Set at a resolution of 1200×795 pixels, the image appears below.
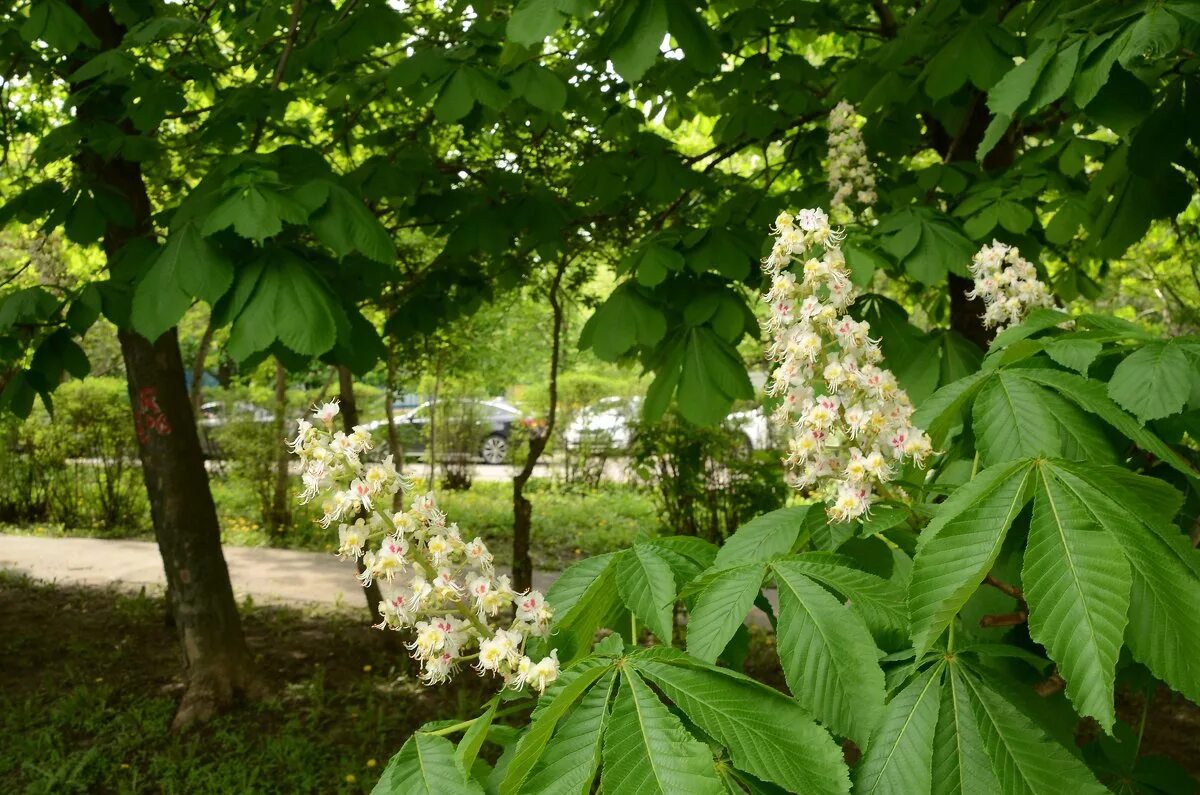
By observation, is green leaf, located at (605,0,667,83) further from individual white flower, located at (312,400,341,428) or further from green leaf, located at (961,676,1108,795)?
green leaf, located at (961,676,1108,795)

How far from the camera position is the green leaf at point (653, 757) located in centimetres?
72

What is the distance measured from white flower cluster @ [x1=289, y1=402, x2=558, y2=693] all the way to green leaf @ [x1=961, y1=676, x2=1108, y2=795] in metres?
0.46

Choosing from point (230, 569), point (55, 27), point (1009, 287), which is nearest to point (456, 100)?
point (55, 27)

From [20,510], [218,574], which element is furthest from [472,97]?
[20,510]

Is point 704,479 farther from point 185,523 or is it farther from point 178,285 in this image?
point 178,285

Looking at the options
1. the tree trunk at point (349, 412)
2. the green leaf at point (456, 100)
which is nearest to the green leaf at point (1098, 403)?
the green leaf at point (456, 100)

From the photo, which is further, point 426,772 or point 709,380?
point 709,380

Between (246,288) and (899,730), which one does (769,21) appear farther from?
(899,730)

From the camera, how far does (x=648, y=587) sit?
38.9 inches

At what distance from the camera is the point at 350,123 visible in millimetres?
4438

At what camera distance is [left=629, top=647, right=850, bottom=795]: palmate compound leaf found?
29.4 inches

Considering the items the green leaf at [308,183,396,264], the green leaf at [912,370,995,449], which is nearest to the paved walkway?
the green leaf at [308,183,396,264]

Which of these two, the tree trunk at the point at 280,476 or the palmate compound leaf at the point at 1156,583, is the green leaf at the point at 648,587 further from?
the tree trunk at the point at 280,476

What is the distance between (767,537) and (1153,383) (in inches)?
18.7
